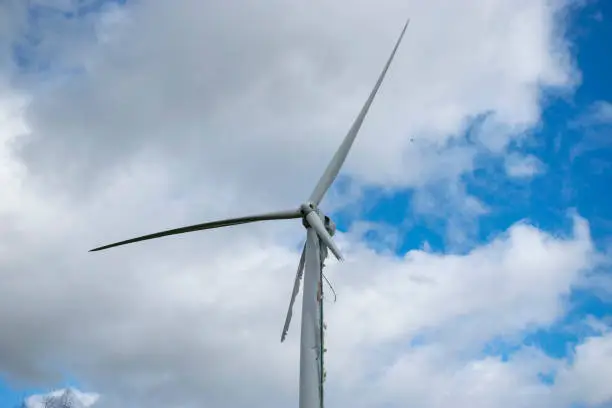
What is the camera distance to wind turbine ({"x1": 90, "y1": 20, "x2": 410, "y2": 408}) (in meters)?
37.4

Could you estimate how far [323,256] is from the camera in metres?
42.7

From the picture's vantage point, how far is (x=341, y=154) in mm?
48906

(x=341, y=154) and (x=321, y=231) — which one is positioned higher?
(x=341, y=154)

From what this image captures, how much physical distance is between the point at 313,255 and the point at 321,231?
1.66 meters

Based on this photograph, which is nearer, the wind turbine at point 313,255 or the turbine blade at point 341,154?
the wind turbine at point 313,255

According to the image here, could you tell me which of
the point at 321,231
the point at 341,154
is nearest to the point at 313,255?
the point at 321,231

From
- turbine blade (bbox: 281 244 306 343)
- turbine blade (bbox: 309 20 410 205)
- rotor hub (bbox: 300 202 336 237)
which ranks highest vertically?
turbine blade (bbox: 309 20 410 205)

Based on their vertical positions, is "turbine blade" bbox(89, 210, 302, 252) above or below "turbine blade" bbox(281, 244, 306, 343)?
above

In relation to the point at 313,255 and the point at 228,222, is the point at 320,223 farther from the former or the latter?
the point at 228,222

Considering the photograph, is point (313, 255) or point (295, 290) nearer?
point (313, 255)

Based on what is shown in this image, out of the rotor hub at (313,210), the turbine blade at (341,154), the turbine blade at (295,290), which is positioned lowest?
the turbine blade at (295,290)

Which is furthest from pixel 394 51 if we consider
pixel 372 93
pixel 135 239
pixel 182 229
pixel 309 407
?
pixel 309 407

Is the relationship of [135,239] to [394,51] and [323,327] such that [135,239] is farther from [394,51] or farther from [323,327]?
[394,51]

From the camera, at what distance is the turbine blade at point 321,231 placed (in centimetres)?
4000
